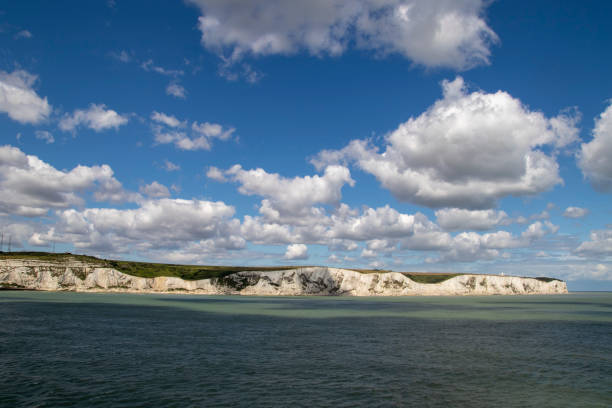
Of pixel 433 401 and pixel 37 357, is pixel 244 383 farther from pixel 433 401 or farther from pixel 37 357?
pixel 37 357

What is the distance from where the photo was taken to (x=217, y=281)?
182 m

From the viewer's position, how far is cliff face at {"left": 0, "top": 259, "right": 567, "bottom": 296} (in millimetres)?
158375

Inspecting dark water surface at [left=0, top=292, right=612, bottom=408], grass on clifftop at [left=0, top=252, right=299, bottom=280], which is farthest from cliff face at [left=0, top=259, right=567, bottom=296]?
dark water surface at [left=0, top=292, right=612, bottom=408]

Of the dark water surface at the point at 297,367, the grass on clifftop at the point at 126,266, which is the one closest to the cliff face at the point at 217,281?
the grass on clifftop at the point at 126,266

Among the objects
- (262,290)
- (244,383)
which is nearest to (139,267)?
(262,290)

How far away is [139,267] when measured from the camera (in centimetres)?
19162

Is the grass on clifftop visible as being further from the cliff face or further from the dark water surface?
the dark water surface

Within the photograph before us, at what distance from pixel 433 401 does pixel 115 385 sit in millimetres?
17268

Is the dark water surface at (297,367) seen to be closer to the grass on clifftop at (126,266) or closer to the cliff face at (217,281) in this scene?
the cliff face at (217,281)

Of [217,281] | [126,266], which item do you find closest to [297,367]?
[217,281]

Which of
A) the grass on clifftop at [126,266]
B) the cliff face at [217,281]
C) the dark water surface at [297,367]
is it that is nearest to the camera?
the dark water surface at [297,367]

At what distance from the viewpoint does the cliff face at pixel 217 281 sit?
520 feet

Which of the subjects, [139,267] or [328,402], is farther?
[139,267]

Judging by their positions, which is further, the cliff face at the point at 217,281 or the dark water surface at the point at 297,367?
the cliff face at the point at 217,281
